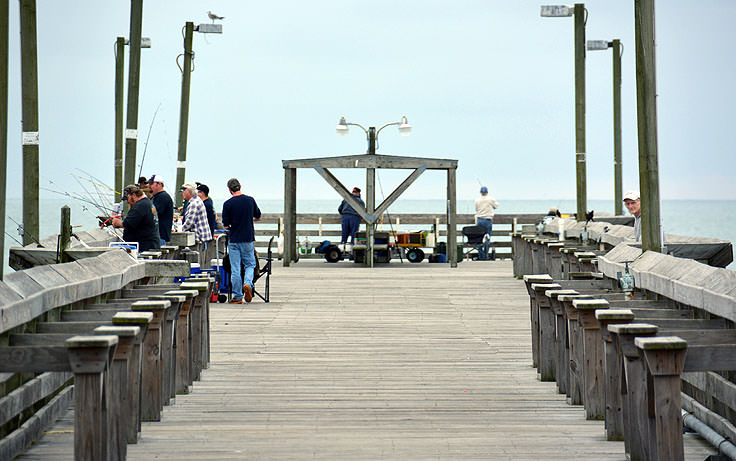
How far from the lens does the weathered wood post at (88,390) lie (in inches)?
169

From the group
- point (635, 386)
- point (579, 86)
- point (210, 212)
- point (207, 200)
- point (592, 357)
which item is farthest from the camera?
point (579, 86)

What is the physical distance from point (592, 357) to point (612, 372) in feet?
2.16

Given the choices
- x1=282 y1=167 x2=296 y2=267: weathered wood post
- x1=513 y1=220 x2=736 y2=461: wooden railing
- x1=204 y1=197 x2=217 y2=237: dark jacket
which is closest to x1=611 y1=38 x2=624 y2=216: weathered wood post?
x1=282 y1=167 x2=296 y2=267: weathered wood post

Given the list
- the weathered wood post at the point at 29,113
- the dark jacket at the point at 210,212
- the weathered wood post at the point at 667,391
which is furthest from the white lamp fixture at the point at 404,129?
the weathered wood post at the point at 667,391

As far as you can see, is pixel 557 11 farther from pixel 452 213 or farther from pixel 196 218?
pixel 196 218

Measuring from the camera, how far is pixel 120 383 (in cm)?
516

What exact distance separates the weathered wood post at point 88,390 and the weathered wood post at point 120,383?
0.28 m

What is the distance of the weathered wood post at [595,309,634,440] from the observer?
5430 mm

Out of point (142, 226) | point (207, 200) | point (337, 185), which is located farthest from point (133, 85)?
point (337, 185)

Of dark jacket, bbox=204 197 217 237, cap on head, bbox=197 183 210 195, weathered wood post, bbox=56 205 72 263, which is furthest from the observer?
dark jacket, bbox=204 197 217 237

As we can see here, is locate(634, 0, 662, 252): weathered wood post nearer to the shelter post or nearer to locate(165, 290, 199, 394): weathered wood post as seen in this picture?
locate(165, 290, 199, 394): weathered wood post

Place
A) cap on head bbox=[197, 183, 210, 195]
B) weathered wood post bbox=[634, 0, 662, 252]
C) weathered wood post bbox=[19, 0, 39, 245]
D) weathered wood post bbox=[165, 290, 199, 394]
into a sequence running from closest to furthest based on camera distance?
weathered wood post bbox=[165, 290, 199, 394] → weathered wood post bbox=[634, 0, 662, 252] → weathered wood post bbox=[19, 0, 39, 245] → cap on head bbox=[197, 183, 210, 195]

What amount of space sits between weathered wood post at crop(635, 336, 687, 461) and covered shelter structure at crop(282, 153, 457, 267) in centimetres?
1779

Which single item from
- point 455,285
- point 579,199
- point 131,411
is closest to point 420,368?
point 131,411
